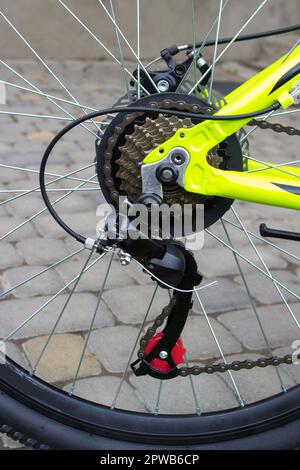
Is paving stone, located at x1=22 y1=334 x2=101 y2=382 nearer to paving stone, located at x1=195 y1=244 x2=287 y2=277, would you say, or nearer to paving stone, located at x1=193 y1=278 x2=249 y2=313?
paving stone, located at x1=193 y1=278 x2=249 y2=313

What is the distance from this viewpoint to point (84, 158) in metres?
4.54

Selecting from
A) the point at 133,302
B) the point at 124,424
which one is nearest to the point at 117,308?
the point at 133,302

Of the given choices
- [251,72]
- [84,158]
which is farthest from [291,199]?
[251,72]

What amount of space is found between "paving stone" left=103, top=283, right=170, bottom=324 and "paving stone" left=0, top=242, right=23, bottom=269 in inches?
17.3

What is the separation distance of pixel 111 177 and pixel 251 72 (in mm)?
5482

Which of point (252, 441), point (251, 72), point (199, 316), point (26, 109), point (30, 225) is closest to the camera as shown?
point (252, 441)

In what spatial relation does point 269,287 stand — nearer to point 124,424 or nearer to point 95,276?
point 95,276

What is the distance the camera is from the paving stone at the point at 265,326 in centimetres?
278

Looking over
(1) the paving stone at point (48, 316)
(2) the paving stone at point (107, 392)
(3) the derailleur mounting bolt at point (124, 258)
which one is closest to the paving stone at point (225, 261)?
(1) the paving stone at point (48, 316)

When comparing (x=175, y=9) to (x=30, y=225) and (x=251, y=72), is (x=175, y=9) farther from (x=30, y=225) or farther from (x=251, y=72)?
(x=30, y=225)

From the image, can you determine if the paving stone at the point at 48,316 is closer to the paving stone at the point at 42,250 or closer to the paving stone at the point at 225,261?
the paving stone at the point at 42,250

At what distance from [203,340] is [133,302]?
368 millimetres

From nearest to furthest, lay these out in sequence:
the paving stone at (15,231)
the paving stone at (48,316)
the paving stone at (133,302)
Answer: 1. the paving stone at (48,316)
2. the paving stone at (133,302)
3. the paving stone at (15,231)

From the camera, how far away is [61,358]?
2.60 m
